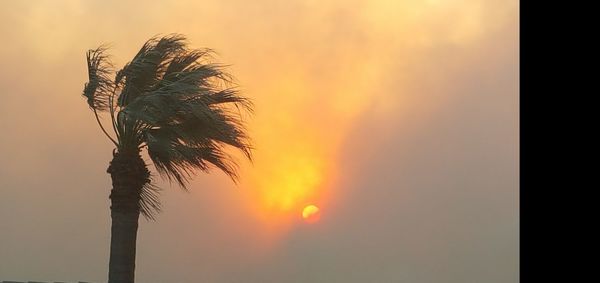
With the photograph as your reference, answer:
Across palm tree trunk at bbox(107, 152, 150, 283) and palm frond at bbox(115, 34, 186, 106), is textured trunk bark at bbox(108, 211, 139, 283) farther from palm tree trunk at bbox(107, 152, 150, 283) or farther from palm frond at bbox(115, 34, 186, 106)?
palm frond at bbox(115, 34, 186, 106)

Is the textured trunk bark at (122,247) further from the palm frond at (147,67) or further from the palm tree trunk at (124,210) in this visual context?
the palm frond at (147,67)

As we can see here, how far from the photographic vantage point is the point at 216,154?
9.72m

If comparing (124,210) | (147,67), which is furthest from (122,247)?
(147,67)

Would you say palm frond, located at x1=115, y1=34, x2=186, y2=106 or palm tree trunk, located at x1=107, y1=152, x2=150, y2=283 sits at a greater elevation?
palm frond, located at x1=115, y1=34, x2=186, y2=106

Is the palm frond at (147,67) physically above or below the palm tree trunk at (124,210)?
above

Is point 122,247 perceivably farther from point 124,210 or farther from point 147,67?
point 147,67

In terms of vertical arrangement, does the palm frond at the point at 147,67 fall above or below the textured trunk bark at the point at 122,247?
above

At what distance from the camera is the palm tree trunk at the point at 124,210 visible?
9352 mm

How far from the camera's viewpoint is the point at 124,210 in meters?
9.49

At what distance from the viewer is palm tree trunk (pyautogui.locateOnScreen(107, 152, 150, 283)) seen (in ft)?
30.7
